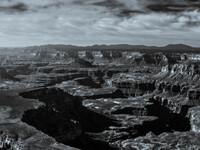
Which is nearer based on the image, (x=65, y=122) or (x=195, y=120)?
(x=65, y=122)

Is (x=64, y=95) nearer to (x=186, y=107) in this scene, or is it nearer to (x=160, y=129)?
(x=160, y=129)

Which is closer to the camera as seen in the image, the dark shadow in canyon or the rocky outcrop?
the dark shadow in canyon

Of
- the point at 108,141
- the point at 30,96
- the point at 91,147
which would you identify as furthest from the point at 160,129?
the point at 30,96

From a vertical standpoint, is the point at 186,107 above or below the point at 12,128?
below

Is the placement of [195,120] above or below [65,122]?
below

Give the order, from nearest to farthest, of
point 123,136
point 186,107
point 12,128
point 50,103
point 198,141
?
point 12,128, point 198,141, point 123,136, point 50,103, point 186,107

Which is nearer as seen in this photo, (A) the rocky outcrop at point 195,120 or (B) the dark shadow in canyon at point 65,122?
(B) the dark shadow in canyon at point 65,122

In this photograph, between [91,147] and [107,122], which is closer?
[91,147]

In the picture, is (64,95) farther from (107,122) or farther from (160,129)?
(160,129)

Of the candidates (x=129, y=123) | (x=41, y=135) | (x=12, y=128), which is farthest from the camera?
(x=129, y=123)
